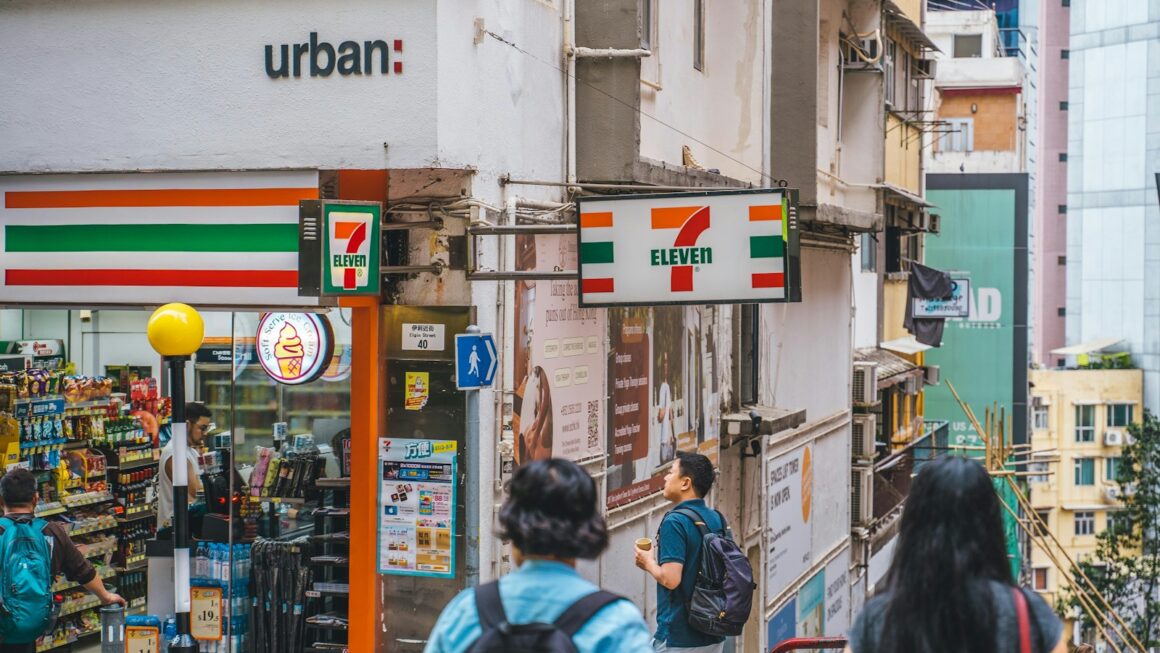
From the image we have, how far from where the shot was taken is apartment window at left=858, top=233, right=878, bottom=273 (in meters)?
27.2

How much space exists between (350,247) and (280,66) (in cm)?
131

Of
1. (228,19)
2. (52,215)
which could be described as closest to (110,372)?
(52,215)

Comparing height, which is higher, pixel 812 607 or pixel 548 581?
pixel 548 581

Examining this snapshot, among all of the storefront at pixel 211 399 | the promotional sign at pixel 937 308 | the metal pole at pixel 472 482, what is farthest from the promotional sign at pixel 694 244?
the promotional sign at pixel 937 308

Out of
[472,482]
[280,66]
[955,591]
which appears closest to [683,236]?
[472,482]

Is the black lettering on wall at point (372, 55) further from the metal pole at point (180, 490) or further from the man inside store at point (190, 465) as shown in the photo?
the man inside store at point (190, 465)

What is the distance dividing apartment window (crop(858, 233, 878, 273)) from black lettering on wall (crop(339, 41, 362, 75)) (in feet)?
64.2

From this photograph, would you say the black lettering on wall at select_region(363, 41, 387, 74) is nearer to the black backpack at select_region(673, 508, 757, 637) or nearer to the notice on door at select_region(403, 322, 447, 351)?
the notice on door at select_region(403, 322, 447, 351)

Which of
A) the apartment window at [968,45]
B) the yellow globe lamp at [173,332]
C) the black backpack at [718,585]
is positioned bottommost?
the black backpack at [718,585]

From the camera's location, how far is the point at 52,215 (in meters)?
9.23

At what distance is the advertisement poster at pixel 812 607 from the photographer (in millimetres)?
17797

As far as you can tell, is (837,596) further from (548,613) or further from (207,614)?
(548,613)

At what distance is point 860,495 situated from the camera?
22.2 m

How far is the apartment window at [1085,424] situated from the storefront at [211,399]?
→ 5724 centimetres
